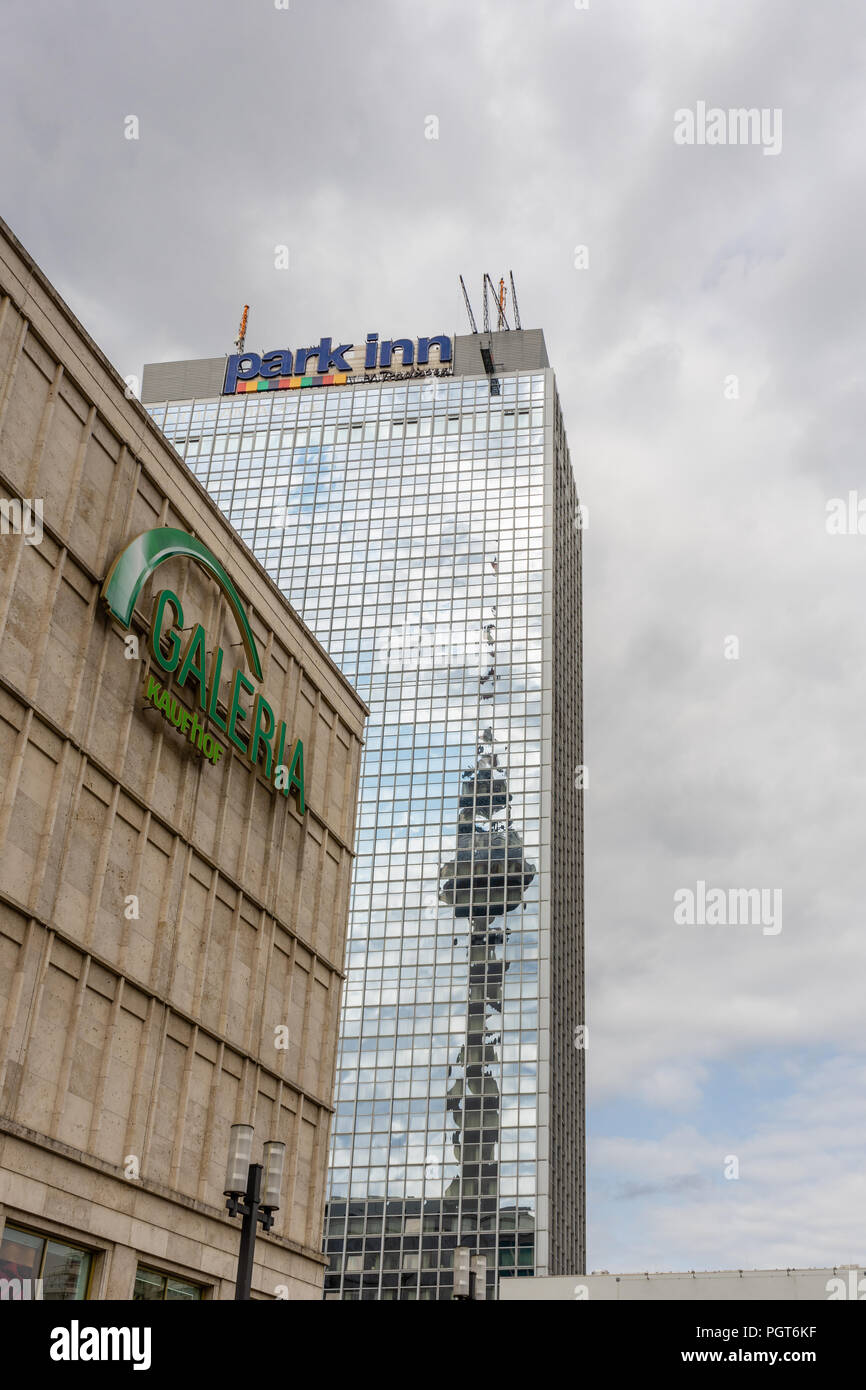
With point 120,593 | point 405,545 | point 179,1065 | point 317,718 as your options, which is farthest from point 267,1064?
point 405,545

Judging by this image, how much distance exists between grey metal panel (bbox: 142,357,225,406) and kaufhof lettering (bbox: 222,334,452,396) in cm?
163

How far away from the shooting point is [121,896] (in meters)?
28.7

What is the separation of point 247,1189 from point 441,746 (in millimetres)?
108038

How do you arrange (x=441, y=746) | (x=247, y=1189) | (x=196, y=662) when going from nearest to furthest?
(x=247, y=1189), (x=196, y=662), (x=441, y=746)

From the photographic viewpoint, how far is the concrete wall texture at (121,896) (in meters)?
25.4

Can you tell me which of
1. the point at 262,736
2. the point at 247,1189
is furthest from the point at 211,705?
the point at 247,1189

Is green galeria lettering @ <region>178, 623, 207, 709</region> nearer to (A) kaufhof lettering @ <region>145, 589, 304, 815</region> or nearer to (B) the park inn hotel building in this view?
(A) kaufhof lettering @ <region>145, 589, 304, 815</region>

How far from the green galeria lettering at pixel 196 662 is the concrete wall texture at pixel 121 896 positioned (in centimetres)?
126

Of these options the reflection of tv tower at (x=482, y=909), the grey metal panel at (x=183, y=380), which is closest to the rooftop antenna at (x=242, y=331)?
the grey metal panel at (x=183, y=380)

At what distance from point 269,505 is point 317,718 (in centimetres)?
10818

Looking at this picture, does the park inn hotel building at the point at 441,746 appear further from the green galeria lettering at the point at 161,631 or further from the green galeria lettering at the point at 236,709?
the green galeria lettering at the point at 161,631

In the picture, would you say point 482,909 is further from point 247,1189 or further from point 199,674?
point 247,1189

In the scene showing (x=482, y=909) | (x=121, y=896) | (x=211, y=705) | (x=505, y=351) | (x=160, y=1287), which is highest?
(x=505, y=351)

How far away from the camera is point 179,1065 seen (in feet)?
99.5
